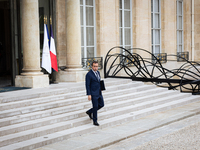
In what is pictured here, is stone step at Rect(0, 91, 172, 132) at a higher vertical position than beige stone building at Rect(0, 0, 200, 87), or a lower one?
lower

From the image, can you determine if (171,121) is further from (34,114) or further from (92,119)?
(34,114)

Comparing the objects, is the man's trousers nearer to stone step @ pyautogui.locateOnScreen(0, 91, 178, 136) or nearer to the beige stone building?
stone step @ pyautogui.locateOnScreen(0, 91, 178, 136)

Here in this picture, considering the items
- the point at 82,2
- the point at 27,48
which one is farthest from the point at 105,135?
the point at 82,2

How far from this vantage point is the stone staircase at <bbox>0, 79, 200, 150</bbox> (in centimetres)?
688

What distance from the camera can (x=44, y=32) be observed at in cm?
1200

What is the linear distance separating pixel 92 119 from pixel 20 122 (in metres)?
1.74

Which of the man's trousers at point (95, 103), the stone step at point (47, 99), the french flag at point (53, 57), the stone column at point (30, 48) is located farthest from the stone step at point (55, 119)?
the french flag at point (53, 57)

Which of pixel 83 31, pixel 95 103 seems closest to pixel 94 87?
pixel 95 103

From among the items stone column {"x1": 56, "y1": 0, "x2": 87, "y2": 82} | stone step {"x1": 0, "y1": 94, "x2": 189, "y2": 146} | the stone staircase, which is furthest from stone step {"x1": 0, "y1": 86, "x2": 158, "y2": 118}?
stone column {"x1": 56, "y1": 0, "x2": 87, "y2": 82}

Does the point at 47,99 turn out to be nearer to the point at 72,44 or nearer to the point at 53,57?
the point at 53,57

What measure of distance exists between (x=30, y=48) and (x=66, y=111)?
329 centimetres

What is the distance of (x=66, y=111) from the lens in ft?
28.5

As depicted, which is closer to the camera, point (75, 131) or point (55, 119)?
point (75, 131)

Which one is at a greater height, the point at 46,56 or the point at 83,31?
the point at 83,31
